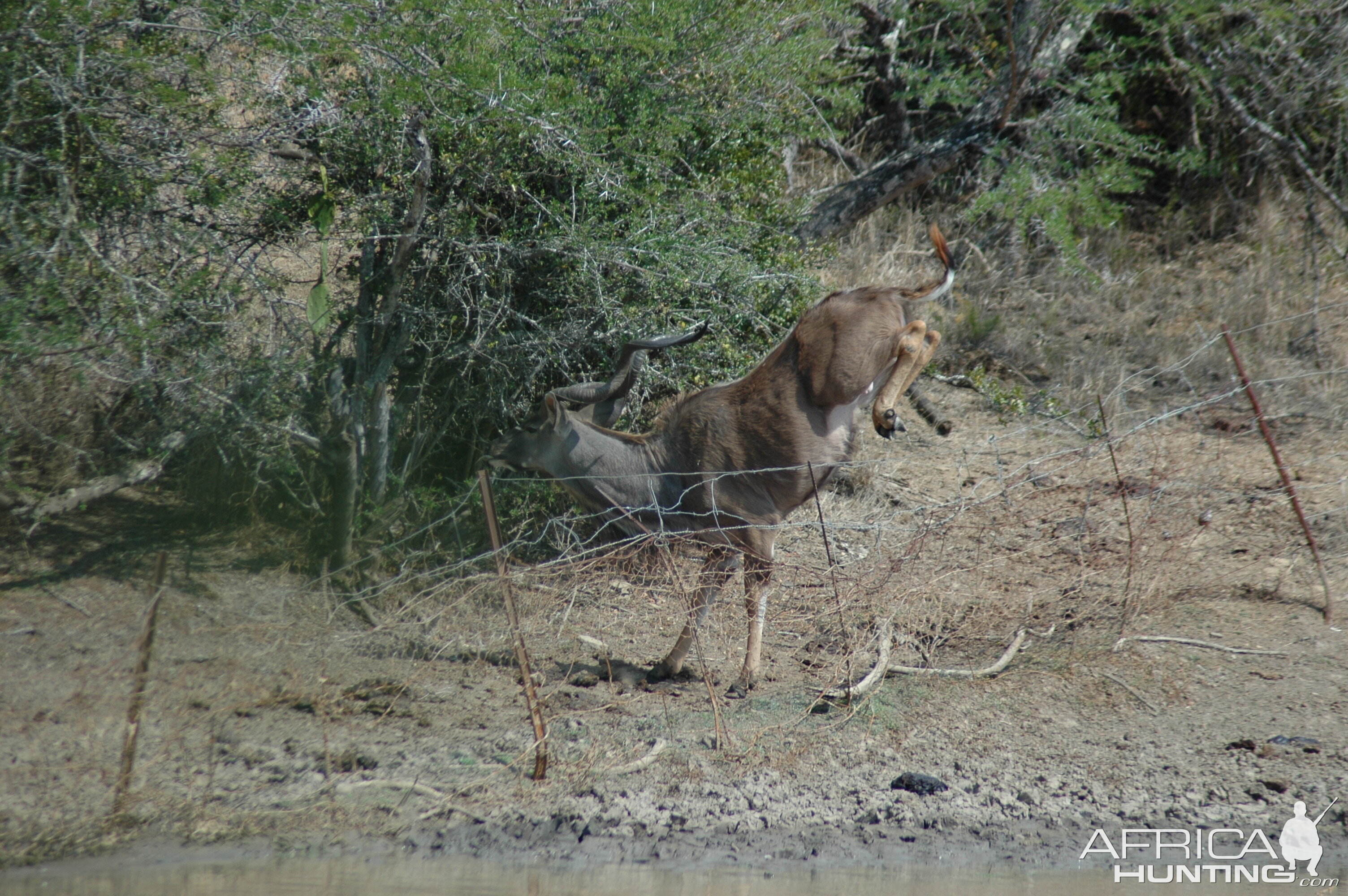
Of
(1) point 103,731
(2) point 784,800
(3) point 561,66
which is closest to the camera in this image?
(2) point 784,800

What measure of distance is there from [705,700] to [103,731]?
119 inches

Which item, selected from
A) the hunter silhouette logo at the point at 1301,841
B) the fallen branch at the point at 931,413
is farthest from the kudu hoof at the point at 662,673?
the fallen branch at the point at 931,413

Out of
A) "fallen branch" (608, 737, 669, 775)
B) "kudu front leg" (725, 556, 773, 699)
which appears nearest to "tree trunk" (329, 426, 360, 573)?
"kudu front leg" (725, 556, 773, 699)

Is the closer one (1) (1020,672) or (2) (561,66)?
(1) (1020,672)

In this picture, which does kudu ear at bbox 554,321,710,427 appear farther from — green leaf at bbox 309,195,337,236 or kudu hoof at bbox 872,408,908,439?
green leaf at bbox 309,195,337,236

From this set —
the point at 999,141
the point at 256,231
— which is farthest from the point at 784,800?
the point at 999,141

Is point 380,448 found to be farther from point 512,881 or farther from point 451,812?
point 512,881

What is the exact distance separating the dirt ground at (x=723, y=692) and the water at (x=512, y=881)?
4.7 inches

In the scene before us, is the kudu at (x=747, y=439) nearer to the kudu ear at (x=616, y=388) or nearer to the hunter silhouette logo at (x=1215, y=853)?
the kudu ear at (x=616, y=388)

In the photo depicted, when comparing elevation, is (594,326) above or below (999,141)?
below

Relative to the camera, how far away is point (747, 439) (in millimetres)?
6414

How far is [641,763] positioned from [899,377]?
2.76 m

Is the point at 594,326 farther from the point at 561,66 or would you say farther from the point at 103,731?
the point at 103,731

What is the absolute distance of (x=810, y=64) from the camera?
27.9 feet
